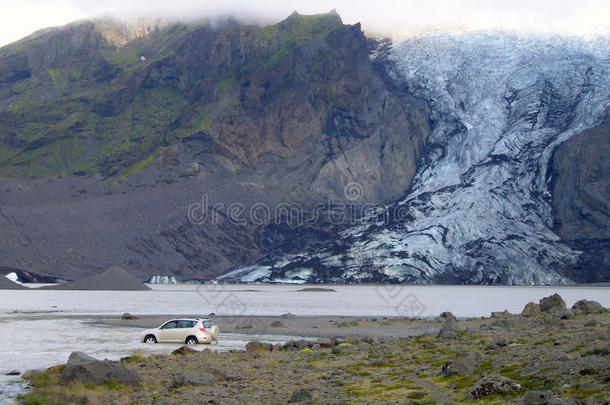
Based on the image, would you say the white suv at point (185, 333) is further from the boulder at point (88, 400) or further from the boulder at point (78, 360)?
the boulder at point (88, 400)

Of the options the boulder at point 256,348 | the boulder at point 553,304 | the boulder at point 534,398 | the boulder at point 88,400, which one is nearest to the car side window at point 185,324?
the boulder at point 256,348

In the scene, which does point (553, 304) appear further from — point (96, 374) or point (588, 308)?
point (96, 374)

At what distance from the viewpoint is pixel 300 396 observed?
86.6 feet

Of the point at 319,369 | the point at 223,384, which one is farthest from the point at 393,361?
the point at 223,384

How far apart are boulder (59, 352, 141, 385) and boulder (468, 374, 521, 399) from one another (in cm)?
1422

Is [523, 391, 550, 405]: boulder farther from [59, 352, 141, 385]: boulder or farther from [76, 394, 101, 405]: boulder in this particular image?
[59, 352, 141, 385]: boulder

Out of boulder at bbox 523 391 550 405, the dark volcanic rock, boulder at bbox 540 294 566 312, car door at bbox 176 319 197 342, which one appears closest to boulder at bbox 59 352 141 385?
the dark volcanic rock

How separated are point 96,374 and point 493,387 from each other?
16092mm

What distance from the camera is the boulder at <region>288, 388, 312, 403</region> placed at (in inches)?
1034

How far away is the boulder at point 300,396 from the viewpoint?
26.3 metres

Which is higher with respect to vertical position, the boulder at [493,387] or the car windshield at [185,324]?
the boulder at [493,387]

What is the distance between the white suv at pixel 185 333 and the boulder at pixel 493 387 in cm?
3175

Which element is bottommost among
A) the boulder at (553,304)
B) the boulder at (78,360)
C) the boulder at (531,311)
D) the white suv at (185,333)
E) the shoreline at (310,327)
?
the shoreline at (310,327)

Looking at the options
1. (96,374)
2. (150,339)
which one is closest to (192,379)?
(96,374)
